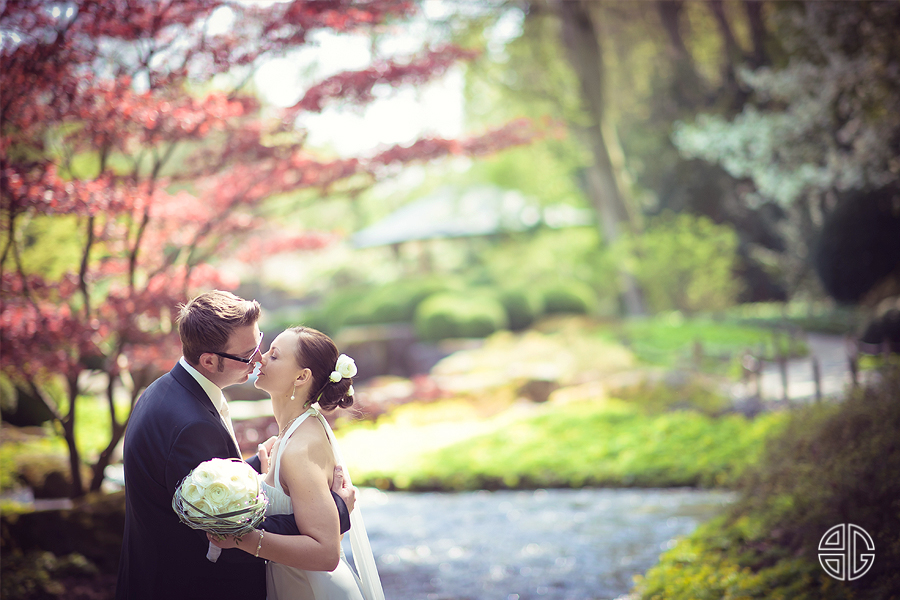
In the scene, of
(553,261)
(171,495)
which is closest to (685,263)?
(553,261)

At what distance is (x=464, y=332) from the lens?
52.1 feet

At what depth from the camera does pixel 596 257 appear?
20.6m

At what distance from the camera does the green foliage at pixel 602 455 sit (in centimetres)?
679

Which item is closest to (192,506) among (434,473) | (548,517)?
(548,517)

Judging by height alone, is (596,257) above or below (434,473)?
above

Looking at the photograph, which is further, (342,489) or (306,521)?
(342,489)

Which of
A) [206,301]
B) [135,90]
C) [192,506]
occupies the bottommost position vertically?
[192,506]

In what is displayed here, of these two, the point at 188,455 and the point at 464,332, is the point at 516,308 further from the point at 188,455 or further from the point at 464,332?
the point at 188,455

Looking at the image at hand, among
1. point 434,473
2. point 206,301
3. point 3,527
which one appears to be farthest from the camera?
point 434,473

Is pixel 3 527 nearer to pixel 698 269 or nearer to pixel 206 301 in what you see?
pixel 206 301

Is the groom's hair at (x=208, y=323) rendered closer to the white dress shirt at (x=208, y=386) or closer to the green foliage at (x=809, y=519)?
the white dress shirt at (x=208, y=386)

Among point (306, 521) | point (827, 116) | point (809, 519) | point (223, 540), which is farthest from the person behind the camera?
point (827, 116)

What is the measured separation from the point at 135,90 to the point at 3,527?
3.15 m

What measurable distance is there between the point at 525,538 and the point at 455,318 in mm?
10482
